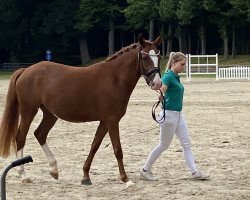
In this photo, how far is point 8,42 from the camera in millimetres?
76062

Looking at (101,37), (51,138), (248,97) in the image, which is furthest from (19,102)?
(101,37)

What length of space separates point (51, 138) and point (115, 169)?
4.13 metres

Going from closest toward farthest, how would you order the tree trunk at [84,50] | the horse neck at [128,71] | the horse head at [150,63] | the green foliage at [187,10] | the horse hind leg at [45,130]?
the horse head at [150,63] < the horse neck at [128,71] < the horse hind leg at [45,130] < the green foliage at [187,10] < the tree trunk at [84,50]

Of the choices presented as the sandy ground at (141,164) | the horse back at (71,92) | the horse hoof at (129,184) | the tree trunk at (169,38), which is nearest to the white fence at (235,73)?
the sandy ground at (141,164)

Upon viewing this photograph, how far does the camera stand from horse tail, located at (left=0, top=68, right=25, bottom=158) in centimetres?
888

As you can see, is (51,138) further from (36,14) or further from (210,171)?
(36,14)

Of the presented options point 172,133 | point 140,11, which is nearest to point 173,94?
point 172,133

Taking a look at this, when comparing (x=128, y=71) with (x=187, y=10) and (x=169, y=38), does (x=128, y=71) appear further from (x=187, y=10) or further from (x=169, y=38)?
(x=169, y=38)

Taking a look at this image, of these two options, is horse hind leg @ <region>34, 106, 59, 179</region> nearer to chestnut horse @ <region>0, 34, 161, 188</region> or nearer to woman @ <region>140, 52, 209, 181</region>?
chestnut horse @ <region>0, 34, 161, 188</region>

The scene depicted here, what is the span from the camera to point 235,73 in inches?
1646

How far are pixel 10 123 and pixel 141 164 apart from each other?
7.46 ft

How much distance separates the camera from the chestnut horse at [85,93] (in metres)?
8.38

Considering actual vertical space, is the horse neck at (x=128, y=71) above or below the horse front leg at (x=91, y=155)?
above

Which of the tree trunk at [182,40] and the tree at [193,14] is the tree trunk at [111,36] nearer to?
the tree trunk at [182,40]
